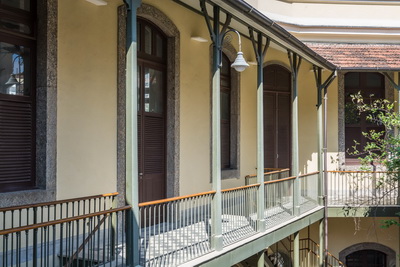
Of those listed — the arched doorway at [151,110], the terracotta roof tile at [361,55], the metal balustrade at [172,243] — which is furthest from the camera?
the terracotta roof tile at [361,55]

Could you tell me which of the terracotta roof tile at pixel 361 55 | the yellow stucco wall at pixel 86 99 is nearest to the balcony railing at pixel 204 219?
the yellow stucco wall at pixel 86 99

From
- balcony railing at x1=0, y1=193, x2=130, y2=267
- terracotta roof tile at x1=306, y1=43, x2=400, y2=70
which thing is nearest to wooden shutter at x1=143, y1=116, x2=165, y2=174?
balcony railing at x1=0, y1=193, x2=130, y2=267

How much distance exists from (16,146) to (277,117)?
894 centimetres

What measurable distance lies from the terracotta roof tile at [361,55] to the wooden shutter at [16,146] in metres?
8.78

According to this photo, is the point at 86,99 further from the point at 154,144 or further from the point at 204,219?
the point at 204,219

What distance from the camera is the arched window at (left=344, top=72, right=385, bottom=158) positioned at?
591 inches

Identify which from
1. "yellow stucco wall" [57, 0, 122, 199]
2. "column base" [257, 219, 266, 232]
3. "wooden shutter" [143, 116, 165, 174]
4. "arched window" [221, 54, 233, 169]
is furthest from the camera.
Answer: "arched window" [221, 54, 233, 169]

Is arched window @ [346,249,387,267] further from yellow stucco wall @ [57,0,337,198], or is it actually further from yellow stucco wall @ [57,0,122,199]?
yellow stucco wall @ [57,0,122,199]

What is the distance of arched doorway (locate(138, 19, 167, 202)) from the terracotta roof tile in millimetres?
5555

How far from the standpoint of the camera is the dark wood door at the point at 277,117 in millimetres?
14391

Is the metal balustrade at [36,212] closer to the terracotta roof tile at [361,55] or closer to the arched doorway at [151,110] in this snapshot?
Result: the arched doorway at [151,110]

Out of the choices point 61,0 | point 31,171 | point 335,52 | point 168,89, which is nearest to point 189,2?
point 168,89

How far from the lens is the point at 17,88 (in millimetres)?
7082

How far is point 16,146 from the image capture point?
7.06 metres
